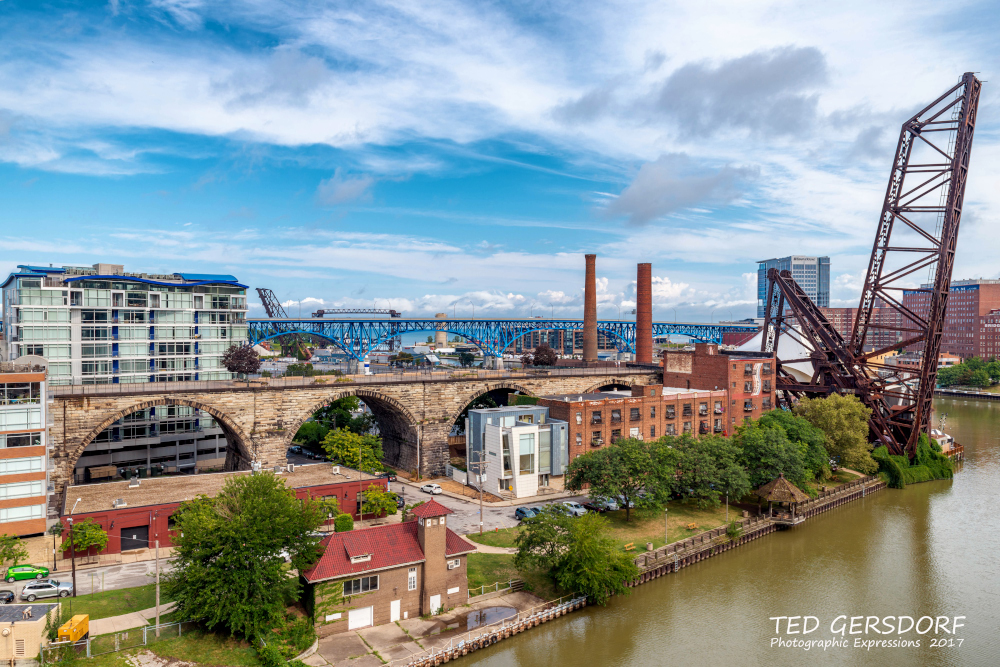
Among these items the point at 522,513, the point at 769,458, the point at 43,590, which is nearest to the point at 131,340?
the point at 43,590

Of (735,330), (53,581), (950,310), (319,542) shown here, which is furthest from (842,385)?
(950,310)

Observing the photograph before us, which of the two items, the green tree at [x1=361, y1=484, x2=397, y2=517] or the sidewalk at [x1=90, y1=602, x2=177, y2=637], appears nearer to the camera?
the sidewalk at [x1=90, y1=602, x2=177, y2=637]

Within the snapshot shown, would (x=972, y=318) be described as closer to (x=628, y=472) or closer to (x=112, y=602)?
(x=628, y=472)

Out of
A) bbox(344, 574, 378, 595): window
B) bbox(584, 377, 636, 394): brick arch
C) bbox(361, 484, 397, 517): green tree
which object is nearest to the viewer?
bbox(344, 574, 378, 595): window

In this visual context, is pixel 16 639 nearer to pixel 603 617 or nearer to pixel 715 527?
pixel 603 617

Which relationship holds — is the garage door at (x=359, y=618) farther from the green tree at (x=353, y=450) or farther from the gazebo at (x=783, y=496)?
the gazebo at (x=783, y=496)

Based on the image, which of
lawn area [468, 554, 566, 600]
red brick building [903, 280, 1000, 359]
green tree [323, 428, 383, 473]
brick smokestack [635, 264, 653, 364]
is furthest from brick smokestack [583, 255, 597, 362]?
red brick building [903, 280, 1000, 359]

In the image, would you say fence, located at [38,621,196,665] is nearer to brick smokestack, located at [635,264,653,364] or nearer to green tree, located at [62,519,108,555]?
green tree, located at [62,519,108,555]
